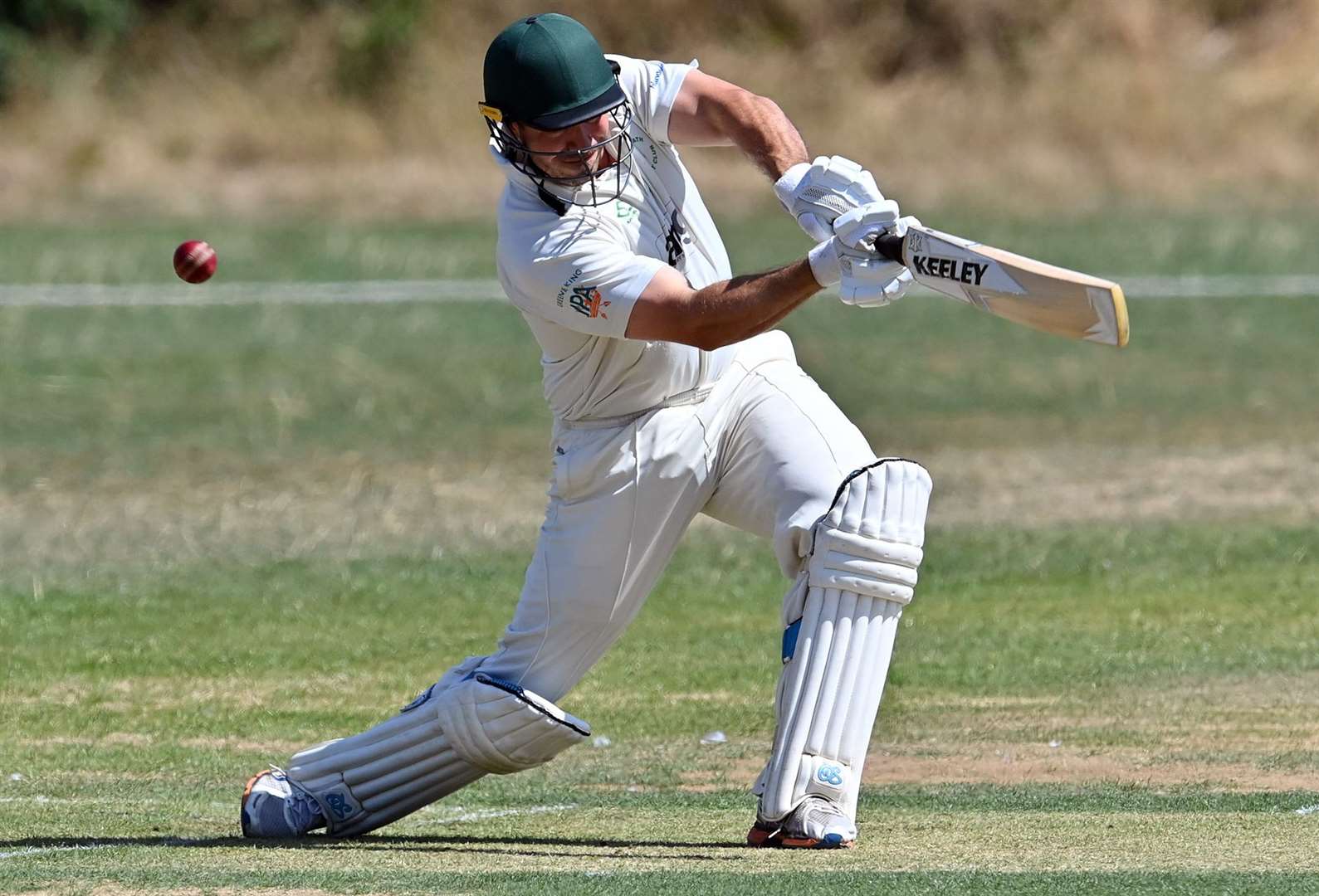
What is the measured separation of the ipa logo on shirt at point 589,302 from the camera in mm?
5016

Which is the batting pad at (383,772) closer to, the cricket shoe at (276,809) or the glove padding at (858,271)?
the cricket shoe at (276,809)

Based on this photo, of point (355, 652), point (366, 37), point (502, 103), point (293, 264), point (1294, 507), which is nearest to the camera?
point (502, 103)

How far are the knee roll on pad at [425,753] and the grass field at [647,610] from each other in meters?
0.15

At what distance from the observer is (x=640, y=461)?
5250 mm

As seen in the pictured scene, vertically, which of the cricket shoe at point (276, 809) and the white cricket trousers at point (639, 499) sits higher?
the white cricket trousers at point (639, 499)

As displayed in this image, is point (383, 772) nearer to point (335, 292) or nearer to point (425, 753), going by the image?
point (425, 753)

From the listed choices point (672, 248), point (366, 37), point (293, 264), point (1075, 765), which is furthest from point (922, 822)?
point (366, 37)

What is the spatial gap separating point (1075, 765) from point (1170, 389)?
28.1 feet

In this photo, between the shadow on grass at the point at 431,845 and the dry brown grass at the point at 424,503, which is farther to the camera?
the dry brown grass at the point at 424,503

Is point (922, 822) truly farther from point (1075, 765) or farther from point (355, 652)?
point (355, 652)

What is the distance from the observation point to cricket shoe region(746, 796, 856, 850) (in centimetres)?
496

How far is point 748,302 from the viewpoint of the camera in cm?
490

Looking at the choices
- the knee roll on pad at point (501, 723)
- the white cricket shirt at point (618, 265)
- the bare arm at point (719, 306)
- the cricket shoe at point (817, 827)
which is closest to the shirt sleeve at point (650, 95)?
the white cricket shirt at point (618, 265)

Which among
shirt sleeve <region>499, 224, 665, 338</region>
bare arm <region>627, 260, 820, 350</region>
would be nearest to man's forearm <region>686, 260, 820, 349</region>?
bare arm <region>627, 260, 820, 350</region>
